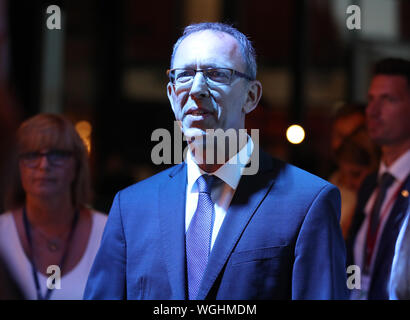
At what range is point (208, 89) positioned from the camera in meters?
2.32

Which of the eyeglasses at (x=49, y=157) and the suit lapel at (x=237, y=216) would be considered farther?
the eyeglasses at (x=49, y=157)

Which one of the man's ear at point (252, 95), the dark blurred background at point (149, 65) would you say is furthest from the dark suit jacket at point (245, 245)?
the dark blurred background at point (149, 65)

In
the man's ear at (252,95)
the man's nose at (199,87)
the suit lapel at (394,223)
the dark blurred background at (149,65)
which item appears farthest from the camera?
the dark blurred background at (149,65)

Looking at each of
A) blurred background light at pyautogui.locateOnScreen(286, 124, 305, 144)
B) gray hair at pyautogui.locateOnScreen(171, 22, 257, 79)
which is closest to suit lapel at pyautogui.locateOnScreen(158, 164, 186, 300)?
gray hair at pyautogui.locateOnScreen(171, 22, 257, 79)

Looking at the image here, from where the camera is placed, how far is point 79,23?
3898 millimetres

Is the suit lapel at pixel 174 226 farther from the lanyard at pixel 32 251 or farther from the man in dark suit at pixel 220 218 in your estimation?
the lanyard at pixel 32 251

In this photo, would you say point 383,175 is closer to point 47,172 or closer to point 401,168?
point 401,168

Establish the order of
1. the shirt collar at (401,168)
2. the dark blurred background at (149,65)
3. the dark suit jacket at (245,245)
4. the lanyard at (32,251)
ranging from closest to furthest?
the dark suit jacket at (245,245) < the lanyard at (32,251) < the shirt collar at (401,168) < the dark blurred background at (149,65)

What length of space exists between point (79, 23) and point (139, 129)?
868 millimetres

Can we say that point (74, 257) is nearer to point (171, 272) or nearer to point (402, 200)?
point (171, 272)

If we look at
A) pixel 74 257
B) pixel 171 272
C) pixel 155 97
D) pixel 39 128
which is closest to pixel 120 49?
pixel 155 97

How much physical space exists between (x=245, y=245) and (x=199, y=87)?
2.09ft

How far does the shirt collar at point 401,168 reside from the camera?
3244mm

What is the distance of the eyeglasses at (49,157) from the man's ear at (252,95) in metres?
1.11
